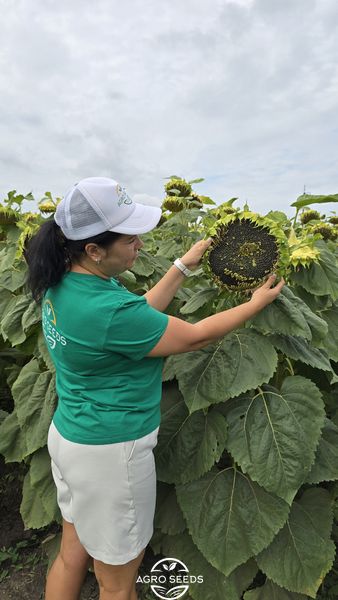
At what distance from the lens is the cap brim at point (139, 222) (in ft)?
5.63

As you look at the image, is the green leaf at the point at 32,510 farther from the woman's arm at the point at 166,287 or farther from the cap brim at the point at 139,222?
the cap brim at the point at 139,222

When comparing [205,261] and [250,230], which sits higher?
[250,230]

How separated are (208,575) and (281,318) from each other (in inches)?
48.5

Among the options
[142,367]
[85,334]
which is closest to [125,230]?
[85,334]

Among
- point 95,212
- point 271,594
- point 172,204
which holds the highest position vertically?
point 95,212

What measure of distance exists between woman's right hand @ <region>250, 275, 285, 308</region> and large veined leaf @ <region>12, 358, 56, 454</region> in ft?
4.07

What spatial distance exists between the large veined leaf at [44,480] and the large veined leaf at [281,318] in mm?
1411

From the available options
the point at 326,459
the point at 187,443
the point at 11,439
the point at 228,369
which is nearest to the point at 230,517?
the point at 187,443

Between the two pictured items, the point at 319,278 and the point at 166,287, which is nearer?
the point at 319,278

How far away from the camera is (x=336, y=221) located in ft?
15.4

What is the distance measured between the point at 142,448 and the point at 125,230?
81 cm

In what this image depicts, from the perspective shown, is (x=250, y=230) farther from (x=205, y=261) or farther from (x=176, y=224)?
(x=176, y=224)

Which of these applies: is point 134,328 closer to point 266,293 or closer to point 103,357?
point 103,357

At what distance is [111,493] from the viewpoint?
70.1 inches
